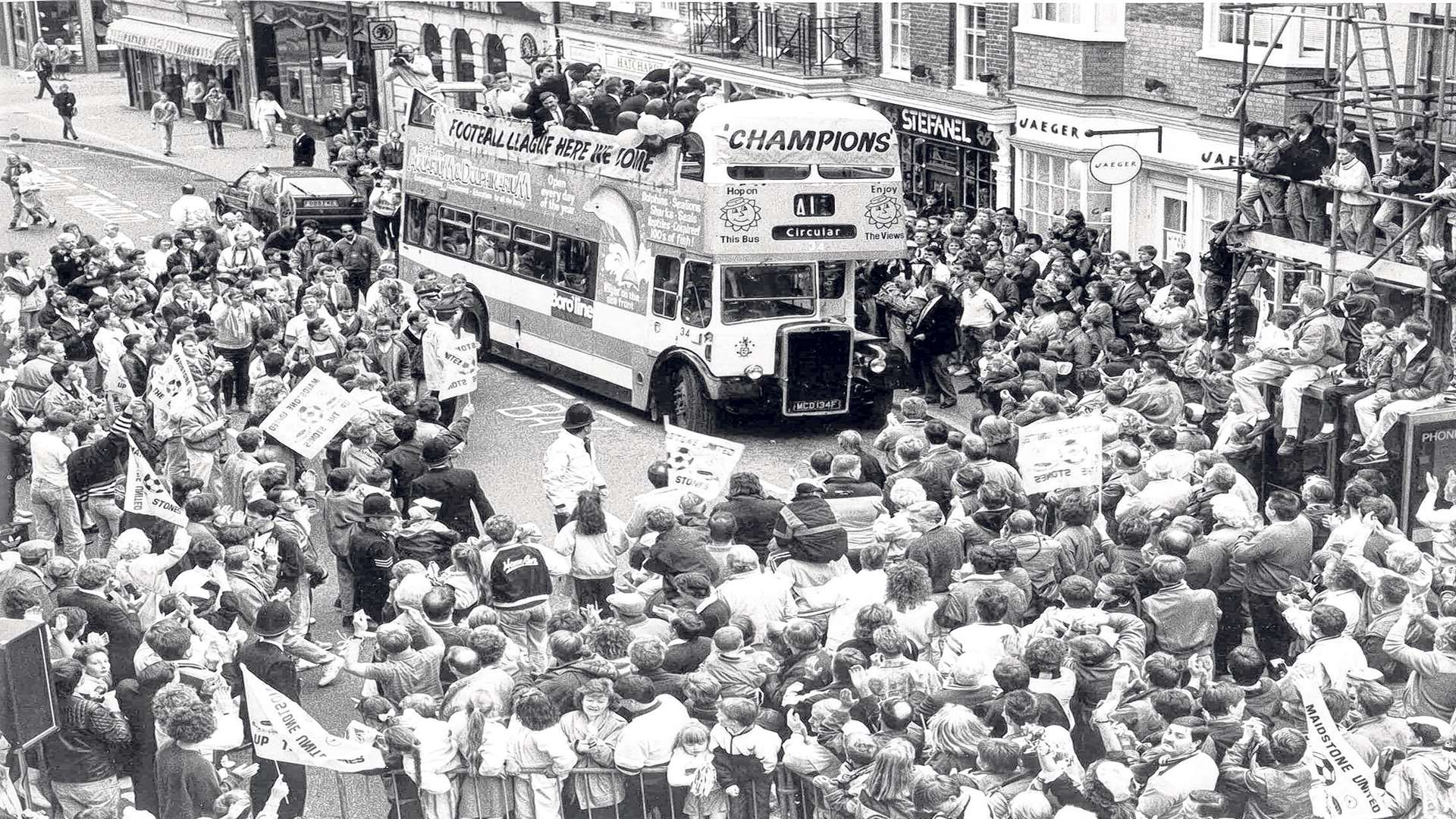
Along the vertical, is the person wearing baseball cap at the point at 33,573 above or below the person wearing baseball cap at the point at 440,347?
above

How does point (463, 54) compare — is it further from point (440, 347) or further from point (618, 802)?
point (618, 802)

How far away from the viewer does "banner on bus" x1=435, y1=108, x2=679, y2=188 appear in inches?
712

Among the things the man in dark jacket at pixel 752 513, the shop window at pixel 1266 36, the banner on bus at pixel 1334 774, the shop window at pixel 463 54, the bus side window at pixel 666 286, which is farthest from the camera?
the shop window at pixel 463 54

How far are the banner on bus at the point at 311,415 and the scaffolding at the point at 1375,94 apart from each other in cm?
869

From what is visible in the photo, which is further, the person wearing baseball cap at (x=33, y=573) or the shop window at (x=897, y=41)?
the shop window at (x=897, y=41)

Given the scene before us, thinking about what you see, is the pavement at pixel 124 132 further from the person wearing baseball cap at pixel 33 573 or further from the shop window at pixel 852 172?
the person wearing baseball cap at pixel 33 573

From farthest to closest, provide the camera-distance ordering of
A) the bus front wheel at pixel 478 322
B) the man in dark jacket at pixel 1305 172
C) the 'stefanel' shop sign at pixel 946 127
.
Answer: the 'stefanel' shop sign at pixel 946 127, the bus front wheel at pixel 478 322, the man in dark jacket at pixel 1305 172

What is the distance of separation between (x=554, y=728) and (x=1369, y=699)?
3.83m

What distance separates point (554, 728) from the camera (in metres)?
8.58

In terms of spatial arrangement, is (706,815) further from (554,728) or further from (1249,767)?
(1249,767)

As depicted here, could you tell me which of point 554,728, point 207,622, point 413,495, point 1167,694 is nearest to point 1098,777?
point 1167,694

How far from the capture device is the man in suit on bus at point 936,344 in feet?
62.5

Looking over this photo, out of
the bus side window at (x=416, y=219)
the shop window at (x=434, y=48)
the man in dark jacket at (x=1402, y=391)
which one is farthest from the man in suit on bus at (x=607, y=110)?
the shop window at (x=434, y=48)

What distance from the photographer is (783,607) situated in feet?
33.9
